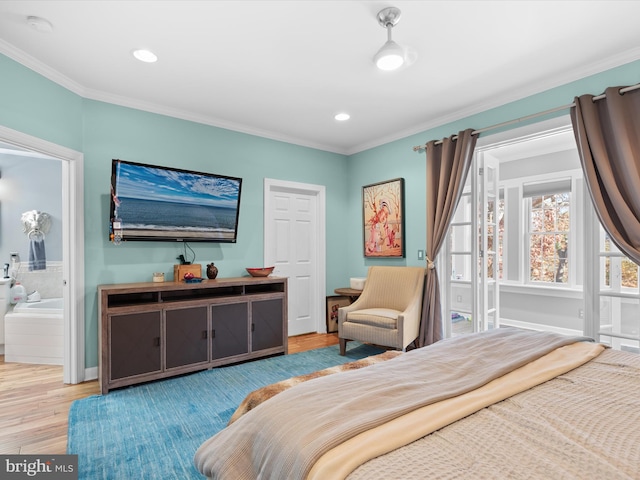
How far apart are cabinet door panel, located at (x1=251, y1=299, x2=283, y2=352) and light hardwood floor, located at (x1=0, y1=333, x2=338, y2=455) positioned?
1448 mm

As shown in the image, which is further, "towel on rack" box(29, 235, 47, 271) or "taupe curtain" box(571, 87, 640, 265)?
"towel on rack" box(29, 235, 47, 271)

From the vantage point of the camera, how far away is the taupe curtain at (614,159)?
2.49m

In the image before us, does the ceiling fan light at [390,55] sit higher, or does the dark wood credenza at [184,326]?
the ceiling fan light at [390,55]

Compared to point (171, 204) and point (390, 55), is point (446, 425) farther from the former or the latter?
point (171, 204)

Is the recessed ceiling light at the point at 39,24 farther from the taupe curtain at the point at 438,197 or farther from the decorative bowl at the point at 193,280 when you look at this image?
the taupe curtain at the point at 438,197

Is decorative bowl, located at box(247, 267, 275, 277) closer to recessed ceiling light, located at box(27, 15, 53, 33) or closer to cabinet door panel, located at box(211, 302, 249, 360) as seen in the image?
cabinet door panel, located at box(211, 302, 249, 360)

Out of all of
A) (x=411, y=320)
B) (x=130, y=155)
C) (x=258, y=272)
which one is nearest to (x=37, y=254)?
(x=130, y=155)

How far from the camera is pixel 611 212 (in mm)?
2627

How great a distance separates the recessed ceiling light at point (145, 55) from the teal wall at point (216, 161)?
862 mm

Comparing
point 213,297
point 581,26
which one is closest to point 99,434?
point 213,297

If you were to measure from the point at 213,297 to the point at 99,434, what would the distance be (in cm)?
152

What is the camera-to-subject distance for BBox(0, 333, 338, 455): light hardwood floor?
7.02 ft

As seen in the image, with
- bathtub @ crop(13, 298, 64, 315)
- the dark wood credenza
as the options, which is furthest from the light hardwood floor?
bathtub @ crop(13, 298, 64, 315)

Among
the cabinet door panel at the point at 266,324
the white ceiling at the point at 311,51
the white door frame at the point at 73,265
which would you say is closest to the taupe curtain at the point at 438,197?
the white ceiling at the point at 311,51
